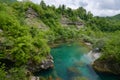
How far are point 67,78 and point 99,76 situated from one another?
286 inches

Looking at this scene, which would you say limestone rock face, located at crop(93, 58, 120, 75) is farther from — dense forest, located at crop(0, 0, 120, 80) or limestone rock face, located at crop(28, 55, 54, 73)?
limestone rock face, located at crop(28, 55, 54, 73)

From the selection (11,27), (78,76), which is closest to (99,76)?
(78,76)

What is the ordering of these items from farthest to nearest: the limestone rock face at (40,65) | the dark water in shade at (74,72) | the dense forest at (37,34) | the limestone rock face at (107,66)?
1. the limestone rock face at (107,66)
2. the dark water in shade at (74,72)
3. the limestone rock face at (40,65)
4. the dense forest at (37,34)

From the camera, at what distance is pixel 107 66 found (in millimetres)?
48531

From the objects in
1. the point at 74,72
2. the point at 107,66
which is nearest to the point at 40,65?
the point at 74,72

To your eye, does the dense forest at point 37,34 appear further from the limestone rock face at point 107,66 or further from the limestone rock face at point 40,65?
the limestone rock face at point 40,65

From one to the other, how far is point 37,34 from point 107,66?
2189 cm

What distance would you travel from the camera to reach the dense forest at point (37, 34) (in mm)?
41375

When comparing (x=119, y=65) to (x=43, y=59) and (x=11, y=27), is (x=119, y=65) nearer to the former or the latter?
(x=43, y=59)

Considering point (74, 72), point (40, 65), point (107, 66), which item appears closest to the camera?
point (40, 65)

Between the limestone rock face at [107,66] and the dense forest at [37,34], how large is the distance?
14.5 inches

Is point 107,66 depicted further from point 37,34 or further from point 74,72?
point 37,34

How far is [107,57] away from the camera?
49.0 metres

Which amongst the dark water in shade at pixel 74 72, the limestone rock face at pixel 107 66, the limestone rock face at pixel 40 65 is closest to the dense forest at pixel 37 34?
the limestone rock face at pixel 107 66
